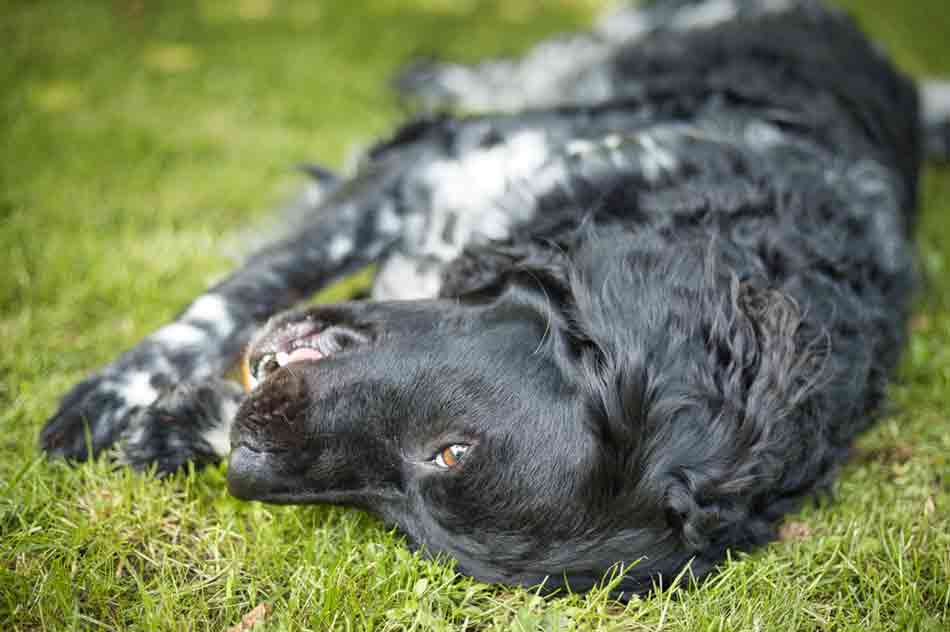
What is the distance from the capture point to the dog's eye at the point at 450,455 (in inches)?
75.7

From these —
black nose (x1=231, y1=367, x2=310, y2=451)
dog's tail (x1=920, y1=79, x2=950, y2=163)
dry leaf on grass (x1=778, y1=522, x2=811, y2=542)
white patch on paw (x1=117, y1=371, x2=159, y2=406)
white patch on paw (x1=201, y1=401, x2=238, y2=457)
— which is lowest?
dog's tail (x1=920, y1=79, x2=950, y2=163)

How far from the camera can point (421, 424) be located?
6.41 ft

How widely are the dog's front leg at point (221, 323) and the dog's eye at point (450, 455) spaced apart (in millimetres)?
800

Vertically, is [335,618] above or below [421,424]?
below

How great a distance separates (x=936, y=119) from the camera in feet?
17.1

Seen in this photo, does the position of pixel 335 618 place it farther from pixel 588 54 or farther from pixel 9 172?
pixel 588 54

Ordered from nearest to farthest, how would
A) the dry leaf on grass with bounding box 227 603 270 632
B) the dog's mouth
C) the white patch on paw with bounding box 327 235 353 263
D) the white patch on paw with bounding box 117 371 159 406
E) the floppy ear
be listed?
1. the dry leaf on grass with bounding box 227 603 270 632
2. the floppy ear
3. the dog's mouth
4. the white patch on paw with bounding box 117 371 159 406
5. the white patch on paw with bounding box 327 235 353 263

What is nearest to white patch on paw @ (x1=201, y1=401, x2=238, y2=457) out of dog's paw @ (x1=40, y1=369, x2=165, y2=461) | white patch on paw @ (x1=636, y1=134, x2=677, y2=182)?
dog's paw @ (x1=40, y1=369, x2=165, y2=461)

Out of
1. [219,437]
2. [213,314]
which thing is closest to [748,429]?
[219,437]

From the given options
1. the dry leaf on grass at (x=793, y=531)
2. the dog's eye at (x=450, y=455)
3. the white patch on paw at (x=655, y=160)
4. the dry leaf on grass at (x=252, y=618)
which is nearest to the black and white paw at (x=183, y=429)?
the dry leaf on grass at (x=252, y=618)

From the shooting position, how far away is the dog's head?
6.23 feet

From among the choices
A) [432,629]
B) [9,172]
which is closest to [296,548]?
[432,629]

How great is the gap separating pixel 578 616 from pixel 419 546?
421 mm

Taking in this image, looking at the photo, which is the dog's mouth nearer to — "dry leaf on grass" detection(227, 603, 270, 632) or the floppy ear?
"dry leaf on grass" detection(227, 603, 270, 632)
